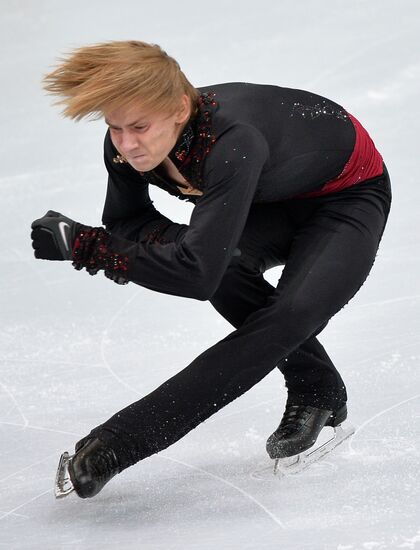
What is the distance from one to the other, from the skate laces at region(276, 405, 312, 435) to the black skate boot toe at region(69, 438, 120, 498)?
1.66 feet

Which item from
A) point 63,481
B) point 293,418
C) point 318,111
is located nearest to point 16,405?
point 63,481

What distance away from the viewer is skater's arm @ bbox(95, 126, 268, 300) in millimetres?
2363

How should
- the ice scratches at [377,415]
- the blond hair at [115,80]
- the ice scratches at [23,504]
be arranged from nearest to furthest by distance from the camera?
the blond hair at [115,80] → the ice scratches at [23,504] → the ice scratches at [377,415]

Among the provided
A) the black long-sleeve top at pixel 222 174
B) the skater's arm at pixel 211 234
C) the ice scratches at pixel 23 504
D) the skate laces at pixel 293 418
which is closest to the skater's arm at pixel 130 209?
the black long-sleeve top at pixel 222 174

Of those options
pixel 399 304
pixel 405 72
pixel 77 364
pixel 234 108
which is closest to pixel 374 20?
pixel 405 72

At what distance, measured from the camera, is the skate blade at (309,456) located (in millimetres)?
2703

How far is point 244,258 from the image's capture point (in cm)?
282

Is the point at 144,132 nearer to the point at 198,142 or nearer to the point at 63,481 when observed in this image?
the point at 198,142

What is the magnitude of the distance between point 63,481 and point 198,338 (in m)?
1.27

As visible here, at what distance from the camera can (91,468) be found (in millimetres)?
2447

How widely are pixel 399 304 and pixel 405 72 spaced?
2505mm

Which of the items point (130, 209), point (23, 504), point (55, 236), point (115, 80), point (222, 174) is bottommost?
point (23, 504)

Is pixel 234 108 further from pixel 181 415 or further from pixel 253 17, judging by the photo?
pixel 253 17

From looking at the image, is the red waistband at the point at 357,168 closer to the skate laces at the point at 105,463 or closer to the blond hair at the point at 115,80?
the blond hair at the point at 115,80
